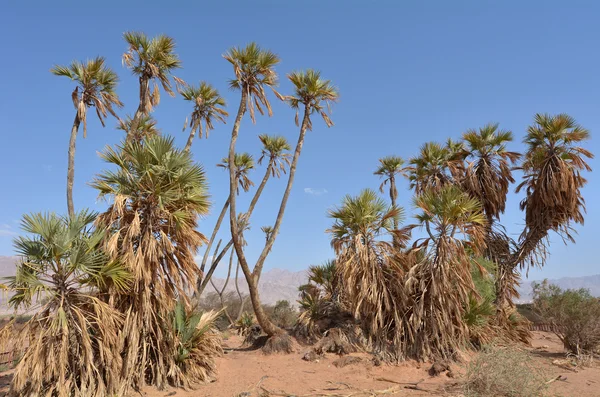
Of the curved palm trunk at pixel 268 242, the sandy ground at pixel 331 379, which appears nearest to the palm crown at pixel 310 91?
the curved palm trunk at pixel 268 242

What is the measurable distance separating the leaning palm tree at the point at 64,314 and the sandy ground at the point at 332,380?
1.46 meters

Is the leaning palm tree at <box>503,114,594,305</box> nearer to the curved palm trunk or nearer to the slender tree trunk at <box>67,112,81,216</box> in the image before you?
the curved palm trunk

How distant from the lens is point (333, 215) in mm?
13469

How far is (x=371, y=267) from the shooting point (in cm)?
1246

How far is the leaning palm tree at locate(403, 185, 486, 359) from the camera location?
1152 centimetres

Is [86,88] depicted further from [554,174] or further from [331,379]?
[554,174]

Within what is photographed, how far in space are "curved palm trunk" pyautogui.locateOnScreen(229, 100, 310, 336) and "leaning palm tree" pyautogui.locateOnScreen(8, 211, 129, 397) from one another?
5099 millimetres

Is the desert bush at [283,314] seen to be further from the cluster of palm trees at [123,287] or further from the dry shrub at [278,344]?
the cluster of palm trees at [123,287]

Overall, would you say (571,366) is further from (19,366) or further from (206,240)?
(19,366)

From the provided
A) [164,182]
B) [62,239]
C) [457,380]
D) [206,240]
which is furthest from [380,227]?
[62,239]

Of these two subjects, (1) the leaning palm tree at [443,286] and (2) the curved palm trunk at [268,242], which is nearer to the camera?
(1) the leaning palm tree at [443,286]

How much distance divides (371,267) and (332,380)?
3679 mm

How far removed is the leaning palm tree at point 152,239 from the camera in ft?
29.3

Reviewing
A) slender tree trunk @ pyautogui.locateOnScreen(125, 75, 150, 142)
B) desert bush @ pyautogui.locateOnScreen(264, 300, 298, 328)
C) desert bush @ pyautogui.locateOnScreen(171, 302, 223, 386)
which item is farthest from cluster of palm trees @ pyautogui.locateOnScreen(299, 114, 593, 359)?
desert bush @ pyautogui.locateOnScreen(264, 300, 298, 328)
